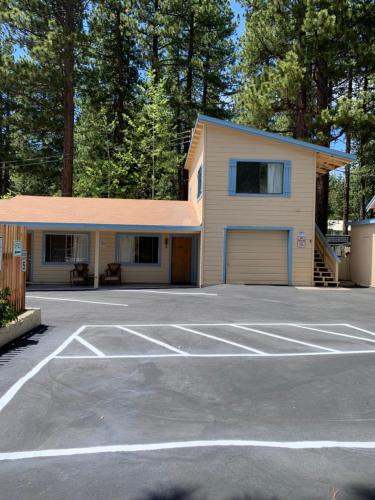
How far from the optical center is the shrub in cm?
750

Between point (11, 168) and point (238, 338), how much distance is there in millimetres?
31467

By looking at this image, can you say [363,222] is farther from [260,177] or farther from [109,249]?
[109,249]

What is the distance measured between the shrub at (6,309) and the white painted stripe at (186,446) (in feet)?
13.2

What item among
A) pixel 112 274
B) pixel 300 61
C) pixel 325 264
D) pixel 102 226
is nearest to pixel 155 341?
pixel 102 226

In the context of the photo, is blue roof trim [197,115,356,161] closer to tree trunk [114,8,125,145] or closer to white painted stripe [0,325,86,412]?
white painted stripe [0,325,86,412]

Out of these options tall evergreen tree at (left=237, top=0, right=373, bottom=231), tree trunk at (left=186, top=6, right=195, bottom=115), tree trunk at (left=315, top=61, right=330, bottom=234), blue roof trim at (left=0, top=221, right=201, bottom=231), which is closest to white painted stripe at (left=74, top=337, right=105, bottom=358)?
blue roof trim at (left=0, top=221, right=201, bottom=231)

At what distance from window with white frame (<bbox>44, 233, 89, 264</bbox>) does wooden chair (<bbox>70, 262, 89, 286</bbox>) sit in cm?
57

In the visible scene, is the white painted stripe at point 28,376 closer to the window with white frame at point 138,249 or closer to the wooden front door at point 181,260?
the window with white frame at point 138,249

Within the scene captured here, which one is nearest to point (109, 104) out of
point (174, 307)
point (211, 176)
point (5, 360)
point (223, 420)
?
point (211, 176)

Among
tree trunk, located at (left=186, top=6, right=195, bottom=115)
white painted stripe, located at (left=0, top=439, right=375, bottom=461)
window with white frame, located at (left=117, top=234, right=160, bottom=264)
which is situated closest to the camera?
white painted stripe, located at (left=0, top=439, right=375, bottom=461)

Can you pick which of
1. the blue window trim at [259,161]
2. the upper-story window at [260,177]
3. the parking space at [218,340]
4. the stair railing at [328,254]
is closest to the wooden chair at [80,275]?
the blue window trim at [259,161]

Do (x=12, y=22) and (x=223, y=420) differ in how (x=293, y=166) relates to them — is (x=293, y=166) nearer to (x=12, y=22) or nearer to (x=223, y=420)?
(x=223, y=420)

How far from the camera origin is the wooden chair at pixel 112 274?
18.7 metres

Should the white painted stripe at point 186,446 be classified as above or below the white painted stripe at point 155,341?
below
